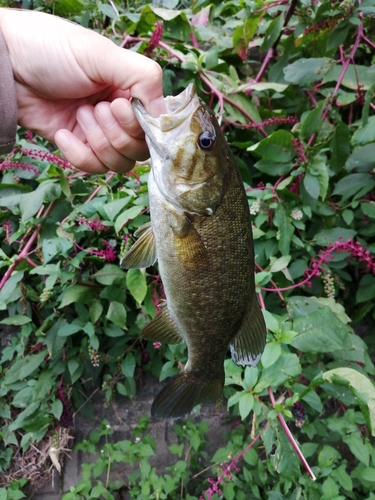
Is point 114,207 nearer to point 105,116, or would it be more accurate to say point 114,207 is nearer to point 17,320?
point 105,116

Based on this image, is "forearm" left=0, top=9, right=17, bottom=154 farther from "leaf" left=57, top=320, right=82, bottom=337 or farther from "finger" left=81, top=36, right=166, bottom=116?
"leaf" left=57, top=320, right=82, bottom=337

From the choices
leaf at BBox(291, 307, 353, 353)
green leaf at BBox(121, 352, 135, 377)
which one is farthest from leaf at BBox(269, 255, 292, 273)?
green leaf at BBox(121, 352, 135, 377)

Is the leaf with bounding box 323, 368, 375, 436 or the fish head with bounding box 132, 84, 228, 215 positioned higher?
the fish head with bounding box 132, 84, 228, 215

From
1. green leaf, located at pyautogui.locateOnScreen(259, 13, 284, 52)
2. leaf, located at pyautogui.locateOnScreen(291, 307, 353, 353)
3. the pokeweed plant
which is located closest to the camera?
leaf, located at pyautogui.locateOnScreen(291, 307, 353, 353)

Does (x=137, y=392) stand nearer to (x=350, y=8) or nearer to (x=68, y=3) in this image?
(x=350, y=8)

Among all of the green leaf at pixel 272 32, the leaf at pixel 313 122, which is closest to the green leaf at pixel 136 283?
the leaf at pixel 313 122

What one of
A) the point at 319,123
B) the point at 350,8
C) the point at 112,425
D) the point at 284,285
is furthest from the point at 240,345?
the point at 350,8

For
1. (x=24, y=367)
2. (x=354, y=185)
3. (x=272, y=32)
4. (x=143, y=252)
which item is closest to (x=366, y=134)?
(x=354, y=185)
